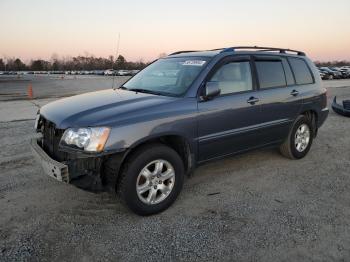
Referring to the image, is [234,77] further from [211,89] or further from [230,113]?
[211,89]

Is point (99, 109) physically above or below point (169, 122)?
above

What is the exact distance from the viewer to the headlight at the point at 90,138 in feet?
10.4

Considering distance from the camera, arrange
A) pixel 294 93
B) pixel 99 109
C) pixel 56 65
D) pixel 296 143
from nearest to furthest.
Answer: pixel 99 109
pixel 294 93
pixel 296 143
pixel 56 65

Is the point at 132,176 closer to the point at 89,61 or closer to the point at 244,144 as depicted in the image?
the point at 244,144

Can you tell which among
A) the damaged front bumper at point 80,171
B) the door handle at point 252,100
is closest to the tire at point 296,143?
the door handle at point 252,100

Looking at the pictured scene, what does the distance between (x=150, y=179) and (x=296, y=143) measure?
304 centimetres

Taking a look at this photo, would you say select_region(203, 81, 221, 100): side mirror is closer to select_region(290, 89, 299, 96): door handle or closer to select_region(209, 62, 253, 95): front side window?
select_region(209, 62, 253, 95): front side window

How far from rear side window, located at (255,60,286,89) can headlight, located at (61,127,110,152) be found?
2.54 m

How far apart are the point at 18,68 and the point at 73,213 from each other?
143m

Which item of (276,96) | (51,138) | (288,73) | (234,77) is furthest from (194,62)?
(51,138)

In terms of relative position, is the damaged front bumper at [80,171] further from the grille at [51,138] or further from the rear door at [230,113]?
the rear door at [230,113]

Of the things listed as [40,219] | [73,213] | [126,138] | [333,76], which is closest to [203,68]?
[126,138]

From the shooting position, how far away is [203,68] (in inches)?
161

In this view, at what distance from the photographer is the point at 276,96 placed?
4887mm
